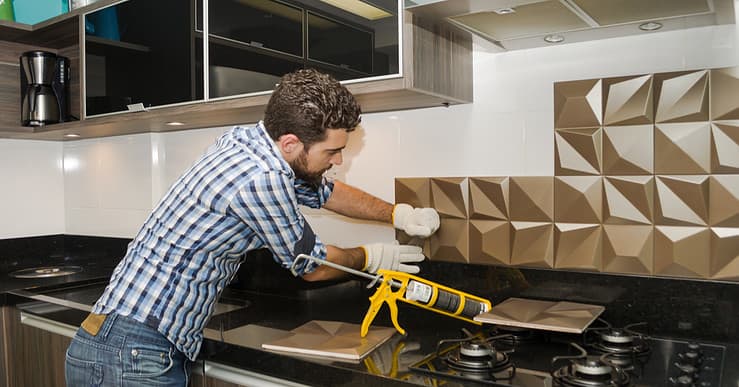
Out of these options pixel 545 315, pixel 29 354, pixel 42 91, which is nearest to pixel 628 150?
pixel 545 315

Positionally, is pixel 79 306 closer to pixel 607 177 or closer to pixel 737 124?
pixel 607 177

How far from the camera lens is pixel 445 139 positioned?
1.76 metres

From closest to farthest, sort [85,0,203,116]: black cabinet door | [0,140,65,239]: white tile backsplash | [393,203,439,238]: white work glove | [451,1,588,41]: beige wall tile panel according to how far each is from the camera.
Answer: [451,1,588,41]: beige wall tile panel
[393,203,439,238]: white work glove
[85,0,203,116]: black cabinet door
[0,140,65,239]: white tile backsplash

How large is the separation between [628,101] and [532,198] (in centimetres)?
34

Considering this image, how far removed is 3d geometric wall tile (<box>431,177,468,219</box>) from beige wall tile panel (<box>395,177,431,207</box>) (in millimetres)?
19

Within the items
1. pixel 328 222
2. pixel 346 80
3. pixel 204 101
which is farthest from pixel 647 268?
pixel 204 101

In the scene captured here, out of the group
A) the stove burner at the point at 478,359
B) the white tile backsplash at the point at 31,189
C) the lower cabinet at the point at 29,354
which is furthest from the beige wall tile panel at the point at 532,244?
the white tile backsplash at the point at 31,189

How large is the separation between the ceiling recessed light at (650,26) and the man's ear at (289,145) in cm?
84

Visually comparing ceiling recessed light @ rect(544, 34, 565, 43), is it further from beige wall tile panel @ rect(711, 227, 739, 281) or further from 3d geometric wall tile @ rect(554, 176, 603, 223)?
beige wall tile panel @ rect(711, 227, 739, 281)

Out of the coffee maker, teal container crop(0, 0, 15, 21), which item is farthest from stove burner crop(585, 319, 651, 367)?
teal container crop(0, 0, 15, 21)

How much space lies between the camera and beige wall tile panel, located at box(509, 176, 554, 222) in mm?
1567

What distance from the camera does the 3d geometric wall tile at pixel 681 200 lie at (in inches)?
54.1

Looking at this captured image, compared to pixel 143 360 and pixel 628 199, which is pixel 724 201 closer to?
pixel 628 199

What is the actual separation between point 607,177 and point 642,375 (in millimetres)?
505
